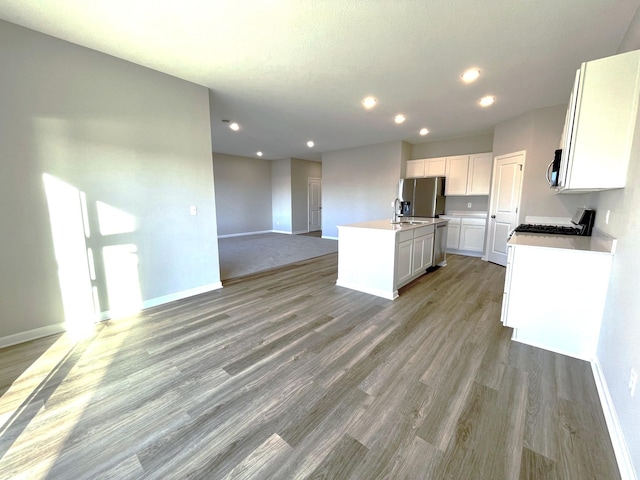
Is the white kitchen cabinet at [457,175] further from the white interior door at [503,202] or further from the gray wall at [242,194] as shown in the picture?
the gray wall at [242,194]

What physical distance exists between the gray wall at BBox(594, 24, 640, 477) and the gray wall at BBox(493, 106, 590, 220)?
242cm

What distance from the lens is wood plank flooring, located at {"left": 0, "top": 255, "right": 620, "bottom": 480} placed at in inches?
49.8

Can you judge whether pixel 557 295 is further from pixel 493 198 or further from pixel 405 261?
pixel 493 198

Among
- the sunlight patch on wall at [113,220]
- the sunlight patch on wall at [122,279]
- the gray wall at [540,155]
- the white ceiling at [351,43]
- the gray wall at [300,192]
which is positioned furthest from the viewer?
the gray wall at [300,192]

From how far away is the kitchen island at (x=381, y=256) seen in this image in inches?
132

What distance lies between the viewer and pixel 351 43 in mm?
2490

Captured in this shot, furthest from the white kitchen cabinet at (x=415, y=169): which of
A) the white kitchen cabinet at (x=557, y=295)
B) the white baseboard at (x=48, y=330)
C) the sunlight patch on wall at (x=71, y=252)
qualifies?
the sunlight patch on wall at (x=71, y=252)

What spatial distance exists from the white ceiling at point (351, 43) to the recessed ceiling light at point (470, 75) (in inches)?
5.0

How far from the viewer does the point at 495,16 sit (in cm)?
212

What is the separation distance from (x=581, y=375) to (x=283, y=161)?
9314 millimetres

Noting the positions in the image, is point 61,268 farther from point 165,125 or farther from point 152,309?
point 165,125

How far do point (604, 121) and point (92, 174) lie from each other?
14.8ft

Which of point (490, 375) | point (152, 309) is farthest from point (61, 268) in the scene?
point (490, 375)

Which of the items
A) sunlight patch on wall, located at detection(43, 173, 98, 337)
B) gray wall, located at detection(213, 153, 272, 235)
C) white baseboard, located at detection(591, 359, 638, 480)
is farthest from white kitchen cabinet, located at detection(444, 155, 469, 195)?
sunlight patch on wall, located at detection(43, 173, 98, 337)
